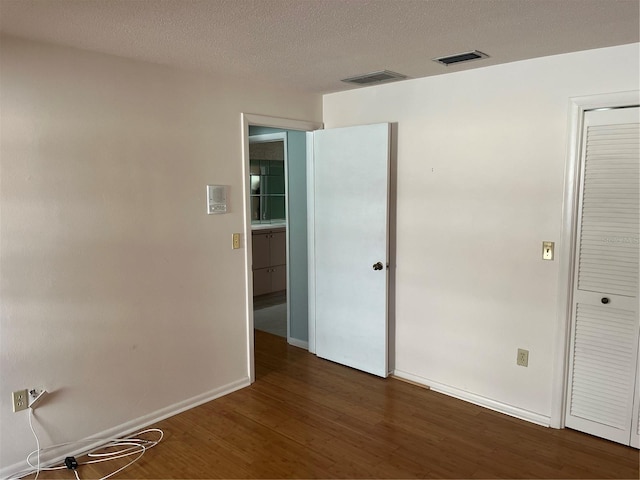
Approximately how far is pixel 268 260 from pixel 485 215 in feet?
12.0

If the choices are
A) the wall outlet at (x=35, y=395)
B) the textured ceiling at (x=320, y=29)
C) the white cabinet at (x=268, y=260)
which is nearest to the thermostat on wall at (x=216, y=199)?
the textured ceiling at (x=320, y=29)

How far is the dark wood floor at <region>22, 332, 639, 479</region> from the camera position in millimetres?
2547

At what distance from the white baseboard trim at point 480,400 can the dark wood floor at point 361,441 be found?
0.17 feet

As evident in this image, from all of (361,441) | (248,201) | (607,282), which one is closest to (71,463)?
(361,441)

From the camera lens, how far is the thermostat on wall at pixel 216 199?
3.25 meters

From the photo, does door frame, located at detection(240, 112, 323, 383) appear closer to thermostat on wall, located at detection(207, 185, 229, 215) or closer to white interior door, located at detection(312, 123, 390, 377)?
thermostat on wall, located at detection(207, 185, 229, 215)

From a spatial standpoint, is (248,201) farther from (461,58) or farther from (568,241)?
(568,241)

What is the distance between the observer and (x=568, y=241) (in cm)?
279

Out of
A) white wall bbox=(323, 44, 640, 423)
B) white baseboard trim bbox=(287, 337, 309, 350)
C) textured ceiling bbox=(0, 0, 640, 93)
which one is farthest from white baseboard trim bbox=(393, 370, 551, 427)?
textured ceiling bbox=(0, 0, 640, 93)

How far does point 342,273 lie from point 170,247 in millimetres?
1447

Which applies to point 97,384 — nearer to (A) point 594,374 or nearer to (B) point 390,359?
(B) point 390,359

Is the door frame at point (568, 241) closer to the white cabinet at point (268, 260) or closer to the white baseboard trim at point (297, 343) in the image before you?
the white baseboard trim at point (297, 343)

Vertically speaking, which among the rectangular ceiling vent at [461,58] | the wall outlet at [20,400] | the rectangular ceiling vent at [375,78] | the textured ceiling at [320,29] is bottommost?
the wall outlet at [20,400]

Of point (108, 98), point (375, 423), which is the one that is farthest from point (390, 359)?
point (108, 98)
